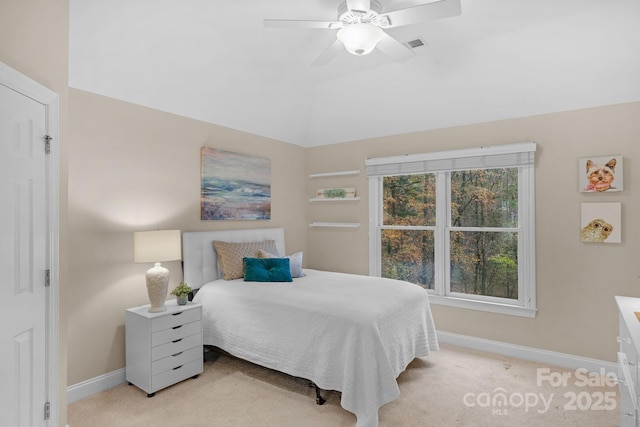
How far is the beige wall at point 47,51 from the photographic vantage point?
1.70 metres

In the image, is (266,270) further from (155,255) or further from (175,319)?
(155,255)

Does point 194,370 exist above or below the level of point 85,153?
below

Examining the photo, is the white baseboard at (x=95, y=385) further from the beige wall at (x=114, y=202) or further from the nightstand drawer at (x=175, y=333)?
the nightstand drawer at (x=175, y=333)

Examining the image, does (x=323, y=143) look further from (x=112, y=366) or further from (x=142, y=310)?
(x=112, y=366)

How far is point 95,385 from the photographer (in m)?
2.86

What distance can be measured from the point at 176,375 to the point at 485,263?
10.6ft

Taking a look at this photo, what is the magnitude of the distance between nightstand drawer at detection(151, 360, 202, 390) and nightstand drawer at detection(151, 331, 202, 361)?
14 centimetres

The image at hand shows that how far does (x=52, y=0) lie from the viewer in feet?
6.53

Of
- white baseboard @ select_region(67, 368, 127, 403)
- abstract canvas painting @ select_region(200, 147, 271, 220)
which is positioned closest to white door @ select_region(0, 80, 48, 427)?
white baseboard @ select_region(67, 368, 127, 403)

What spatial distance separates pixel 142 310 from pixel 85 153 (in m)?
1.34

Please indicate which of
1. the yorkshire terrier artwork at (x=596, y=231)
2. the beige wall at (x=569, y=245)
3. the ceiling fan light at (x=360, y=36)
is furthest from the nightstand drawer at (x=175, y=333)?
the yorkshire terrier artwork at (x=596, y=231)

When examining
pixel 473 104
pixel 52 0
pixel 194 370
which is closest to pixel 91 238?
pixel 194 370

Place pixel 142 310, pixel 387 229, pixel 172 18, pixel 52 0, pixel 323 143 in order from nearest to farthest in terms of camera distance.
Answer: pixel 52 0 < pixel 172 18 < pixel 142 310 < pixel 387 229 < pixel 323 143

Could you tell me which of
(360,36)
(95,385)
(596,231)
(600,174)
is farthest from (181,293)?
(600,174)
